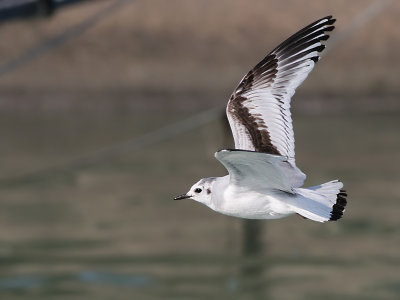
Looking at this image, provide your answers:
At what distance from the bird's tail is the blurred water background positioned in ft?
13.4

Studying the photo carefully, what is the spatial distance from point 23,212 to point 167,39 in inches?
173

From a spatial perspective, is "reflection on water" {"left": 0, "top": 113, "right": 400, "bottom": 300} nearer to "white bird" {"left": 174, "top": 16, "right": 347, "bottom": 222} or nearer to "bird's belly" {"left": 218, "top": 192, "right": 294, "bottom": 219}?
"white bird" {"left": 174, "top": 16, "right": 347, "bottom": 222}

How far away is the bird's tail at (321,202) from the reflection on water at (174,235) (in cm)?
601

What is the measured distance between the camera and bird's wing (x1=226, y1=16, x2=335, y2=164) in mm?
6488

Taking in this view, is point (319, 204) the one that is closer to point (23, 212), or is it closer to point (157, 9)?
point (23, 212)

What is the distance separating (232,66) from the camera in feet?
55.4

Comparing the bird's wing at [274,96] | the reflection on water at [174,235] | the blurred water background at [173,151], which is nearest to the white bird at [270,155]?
the bird's wing at [274,96]

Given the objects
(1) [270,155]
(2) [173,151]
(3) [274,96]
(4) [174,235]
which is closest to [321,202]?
(1) [270,155]

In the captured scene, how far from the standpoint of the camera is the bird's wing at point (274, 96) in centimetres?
649

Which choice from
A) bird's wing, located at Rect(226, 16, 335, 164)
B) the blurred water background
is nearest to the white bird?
bird's wing, located at Rect(226, 16, 335, 164)

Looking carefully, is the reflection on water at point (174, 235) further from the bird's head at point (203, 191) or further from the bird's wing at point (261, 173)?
the bird's wing at point (261, 173)

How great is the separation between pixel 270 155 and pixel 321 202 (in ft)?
1.66

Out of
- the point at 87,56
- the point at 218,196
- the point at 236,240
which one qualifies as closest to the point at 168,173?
the point at 236,240

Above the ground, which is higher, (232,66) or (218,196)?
(232,66)
